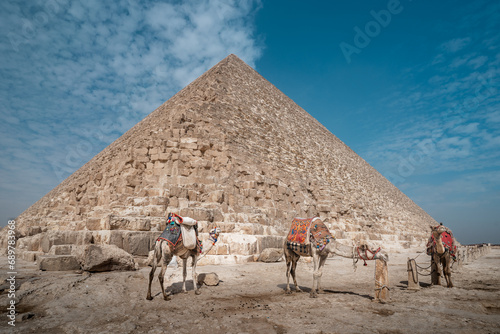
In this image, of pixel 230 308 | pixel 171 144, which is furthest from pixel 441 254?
pixel 171 144

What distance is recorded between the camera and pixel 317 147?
75.8ft

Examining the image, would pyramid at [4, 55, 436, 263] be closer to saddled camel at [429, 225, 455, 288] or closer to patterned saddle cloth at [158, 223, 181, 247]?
patterned saddle cloth at [158, 223, 181, 247]

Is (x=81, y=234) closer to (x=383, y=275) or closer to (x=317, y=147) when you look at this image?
(x=383, y=275)

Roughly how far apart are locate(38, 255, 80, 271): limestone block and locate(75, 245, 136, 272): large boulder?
197mm

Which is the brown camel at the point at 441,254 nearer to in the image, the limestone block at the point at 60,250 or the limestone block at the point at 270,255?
the limestone block at the point at 270,255

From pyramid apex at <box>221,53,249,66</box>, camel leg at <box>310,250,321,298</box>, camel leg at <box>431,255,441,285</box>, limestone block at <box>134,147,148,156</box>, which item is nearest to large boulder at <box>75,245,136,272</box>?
camel leg at <box>310,250,321,298</box>

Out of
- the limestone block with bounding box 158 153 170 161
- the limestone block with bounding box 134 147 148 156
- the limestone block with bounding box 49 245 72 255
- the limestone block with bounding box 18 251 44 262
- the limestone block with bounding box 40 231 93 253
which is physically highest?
the limestone block with bounding box 134 147 148 156

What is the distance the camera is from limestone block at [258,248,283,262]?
768 cm

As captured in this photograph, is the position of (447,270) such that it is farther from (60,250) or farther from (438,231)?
(60,250)

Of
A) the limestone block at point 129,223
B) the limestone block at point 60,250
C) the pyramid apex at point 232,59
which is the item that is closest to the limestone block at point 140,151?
the limestone block at point 129,223

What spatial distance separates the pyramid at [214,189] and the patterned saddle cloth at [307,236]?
3485 mm

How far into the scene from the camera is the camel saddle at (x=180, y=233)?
3994 mm

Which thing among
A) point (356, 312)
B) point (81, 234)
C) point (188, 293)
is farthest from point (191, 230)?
point (81, 234)

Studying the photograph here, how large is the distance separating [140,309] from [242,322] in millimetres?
1357
